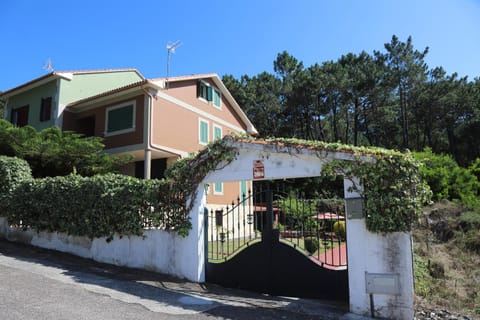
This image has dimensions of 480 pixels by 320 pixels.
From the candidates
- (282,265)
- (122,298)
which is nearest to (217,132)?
(282,265)

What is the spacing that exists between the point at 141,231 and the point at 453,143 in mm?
36309

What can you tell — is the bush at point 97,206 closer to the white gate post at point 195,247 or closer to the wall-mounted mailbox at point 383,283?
the white gate post at point 195,247

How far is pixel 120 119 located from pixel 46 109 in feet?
16.3

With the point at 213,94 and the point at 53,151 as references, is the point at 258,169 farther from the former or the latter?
the point at 213,94

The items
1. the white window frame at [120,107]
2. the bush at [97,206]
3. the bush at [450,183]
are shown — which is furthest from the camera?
the bush at [450,183]

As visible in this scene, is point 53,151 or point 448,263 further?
point 53,151

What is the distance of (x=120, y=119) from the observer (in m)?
17.1

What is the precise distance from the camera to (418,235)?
35.5ft

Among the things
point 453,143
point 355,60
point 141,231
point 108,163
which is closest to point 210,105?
point 108,163

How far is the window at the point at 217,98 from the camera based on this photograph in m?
20.9

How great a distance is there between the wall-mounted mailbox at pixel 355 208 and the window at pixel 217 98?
15306mm

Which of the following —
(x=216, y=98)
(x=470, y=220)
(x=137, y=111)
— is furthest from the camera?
(x=216, y=98)

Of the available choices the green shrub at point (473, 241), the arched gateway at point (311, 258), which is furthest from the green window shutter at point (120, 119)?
the green shrub at point (473, 241)

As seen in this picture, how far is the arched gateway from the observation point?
599 cm
